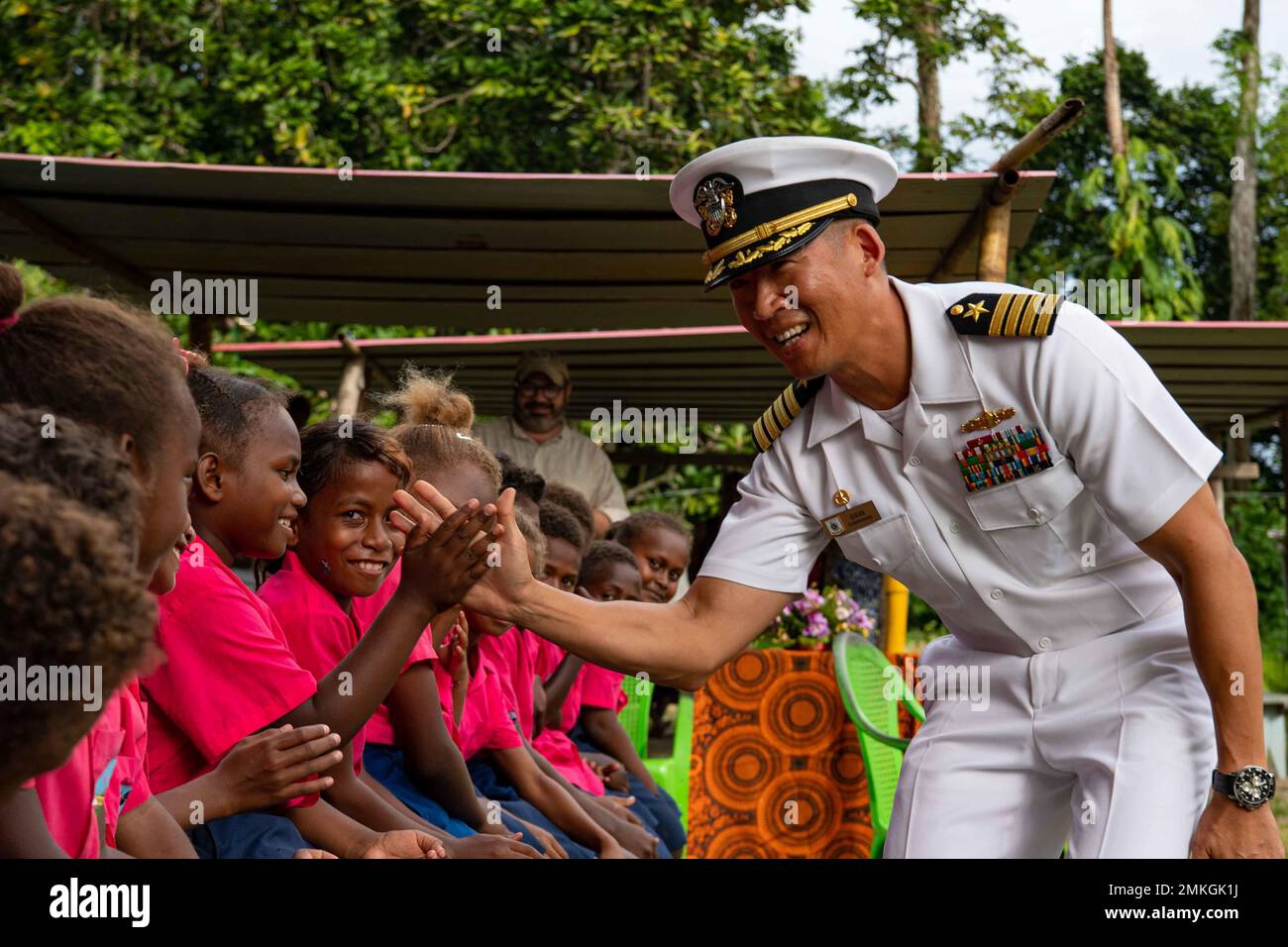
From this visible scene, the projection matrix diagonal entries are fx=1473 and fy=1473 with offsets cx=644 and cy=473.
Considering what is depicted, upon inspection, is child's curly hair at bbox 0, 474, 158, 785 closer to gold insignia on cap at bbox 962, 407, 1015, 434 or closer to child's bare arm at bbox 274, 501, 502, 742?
child's bare arm at bbox 274, 501, 502, 742

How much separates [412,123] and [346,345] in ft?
18.4

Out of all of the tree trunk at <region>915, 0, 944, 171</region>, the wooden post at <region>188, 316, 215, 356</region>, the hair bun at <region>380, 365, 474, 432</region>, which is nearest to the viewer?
the hair bun at <region>380, 365, 474, 432</region>

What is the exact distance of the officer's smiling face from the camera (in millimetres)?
2693

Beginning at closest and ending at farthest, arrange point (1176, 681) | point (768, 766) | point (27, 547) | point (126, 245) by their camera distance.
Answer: point (27, 547), point (1176, 681), point (768, 766), point (126, 245)

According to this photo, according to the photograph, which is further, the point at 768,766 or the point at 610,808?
the point at 768,766

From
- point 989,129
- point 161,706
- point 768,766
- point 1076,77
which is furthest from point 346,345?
point 1076,77

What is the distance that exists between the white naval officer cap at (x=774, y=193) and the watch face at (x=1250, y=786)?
1.18 meters

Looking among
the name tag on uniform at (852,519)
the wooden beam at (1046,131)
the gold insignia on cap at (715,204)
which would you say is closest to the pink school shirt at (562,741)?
the name tag on uniform at (852,519)

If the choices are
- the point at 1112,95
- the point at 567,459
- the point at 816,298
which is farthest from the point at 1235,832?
the point at 1112,95

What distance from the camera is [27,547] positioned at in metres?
1.27

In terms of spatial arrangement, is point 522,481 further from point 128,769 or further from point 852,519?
point 128,769

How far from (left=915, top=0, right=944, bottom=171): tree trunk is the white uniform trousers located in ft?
42.2

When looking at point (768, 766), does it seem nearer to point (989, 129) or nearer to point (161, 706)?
point (161, 706)

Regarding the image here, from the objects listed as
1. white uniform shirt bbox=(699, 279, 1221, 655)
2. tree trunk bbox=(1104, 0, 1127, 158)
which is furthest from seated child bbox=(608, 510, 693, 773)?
tree trunk bbox=(1104, 0, 1127, 158)
